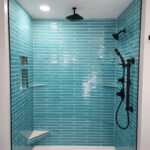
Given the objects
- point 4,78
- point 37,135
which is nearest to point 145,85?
point 4,78

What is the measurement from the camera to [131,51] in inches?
85.1

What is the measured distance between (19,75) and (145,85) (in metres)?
1.62

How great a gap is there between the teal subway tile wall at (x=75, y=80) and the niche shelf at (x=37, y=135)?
12 cm

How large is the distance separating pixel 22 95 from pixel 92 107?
1309mm

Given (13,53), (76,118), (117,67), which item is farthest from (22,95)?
(117,67)

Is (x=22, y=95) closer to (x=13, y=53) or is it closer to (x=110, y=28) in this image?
(x=13, y=53)

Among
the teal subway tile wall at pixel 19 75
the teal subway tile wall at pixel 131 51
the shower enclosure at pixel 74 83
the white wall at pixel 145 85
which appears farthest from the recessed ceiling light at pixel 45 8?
the white wall at pixel 145 85

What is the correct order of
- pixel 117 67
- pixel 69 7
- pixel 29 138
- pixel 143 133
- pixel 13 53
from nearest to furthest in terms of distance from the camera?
pixel 143 133 → pixel 13 53 → pixel 69 7 → pixel 29 138 → pixel 117 67

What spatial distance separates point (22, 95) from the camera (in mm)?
2307

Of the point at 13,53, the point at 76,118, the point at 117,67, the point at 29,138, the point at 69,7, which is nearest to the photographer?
the point at 13,53

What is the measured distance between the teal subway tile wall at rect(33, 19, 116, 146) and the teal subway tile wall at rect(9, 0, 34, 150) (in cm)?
25

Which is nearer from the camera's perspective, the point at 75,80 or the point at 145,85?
the point at 145,85

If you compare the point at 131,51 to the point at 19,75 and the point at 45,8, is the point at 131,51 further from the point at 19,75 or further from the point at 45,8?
the point at 19,75

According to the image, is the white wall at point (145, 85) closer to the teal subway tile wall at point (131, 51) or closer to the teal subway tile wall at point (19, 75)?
the teal subway tile wall at point (131, 51)
